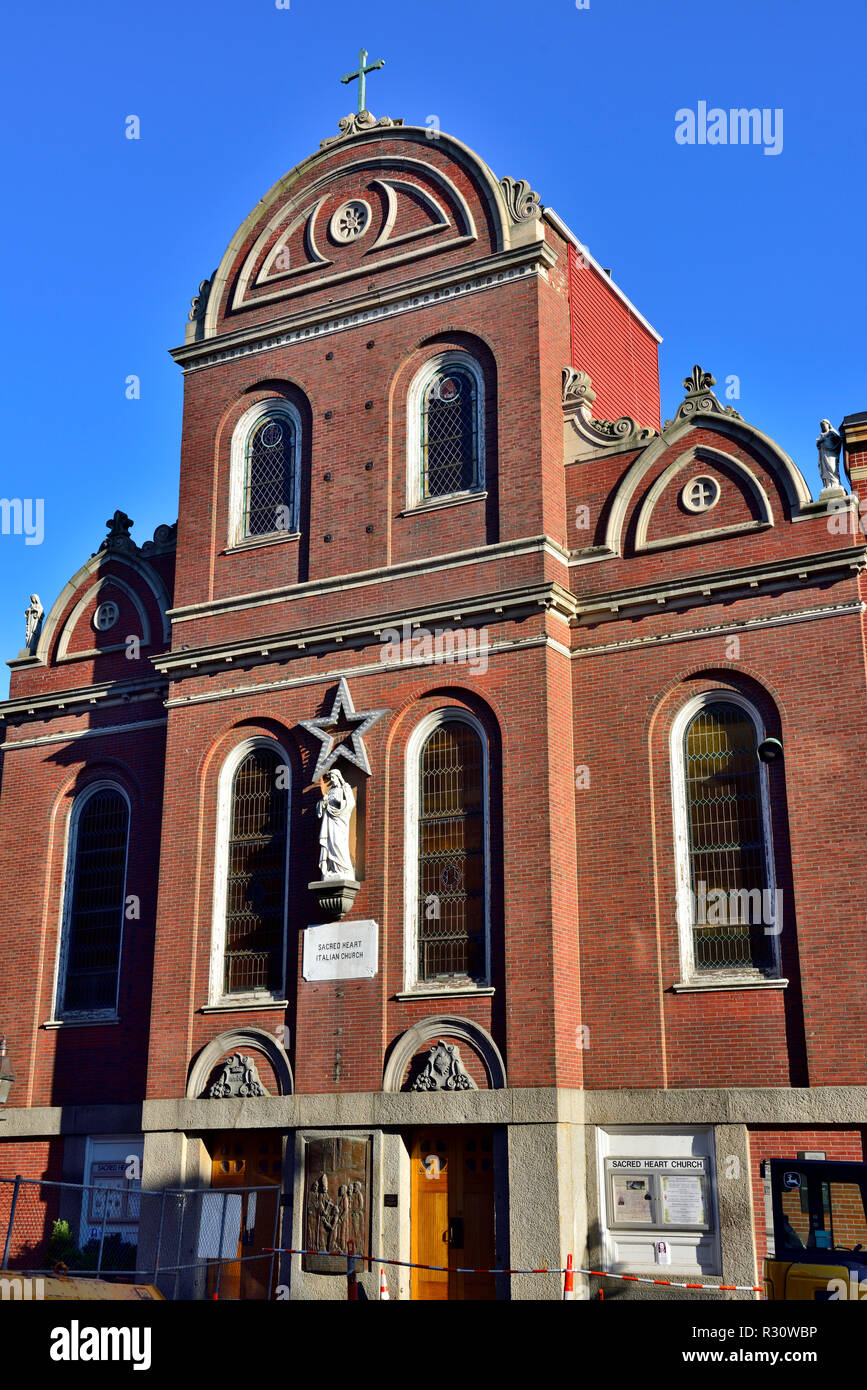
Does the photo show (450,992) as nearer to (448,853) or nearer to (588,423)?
(448,853)

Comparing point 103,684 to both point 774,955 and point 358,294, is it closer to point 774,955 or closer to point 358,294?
point 358,294

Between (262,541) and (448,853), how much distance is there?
6.40 m

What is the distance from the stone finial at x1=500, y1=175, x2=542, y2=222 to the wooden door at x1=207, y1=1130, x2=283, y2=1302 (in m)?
14.3

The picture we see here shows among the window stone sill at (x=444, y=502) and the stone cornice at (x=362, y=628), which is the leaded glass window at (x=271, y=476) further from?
the window stone sill at (x=444, y=502)

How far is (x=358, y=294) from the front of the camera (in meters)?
23.0

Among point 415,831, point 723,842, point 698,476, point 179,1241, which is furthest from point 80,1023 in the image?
point 698,476

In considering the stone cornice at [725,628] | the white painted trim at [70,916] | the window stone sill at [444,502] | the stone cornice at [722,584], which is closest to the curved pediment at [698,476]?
the stone cornice at [722,584]

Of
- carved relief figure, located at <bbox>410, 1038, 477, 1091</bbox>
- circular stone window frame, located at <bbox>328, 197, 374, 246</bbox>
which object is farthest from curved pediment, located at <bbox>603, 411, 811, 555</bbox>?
carved relief figure, located at <bbox>410, 1038, 477, 1091</bbox>

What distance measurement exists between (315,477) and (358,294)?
320cm

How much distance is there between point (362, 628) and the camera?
21.0 meters

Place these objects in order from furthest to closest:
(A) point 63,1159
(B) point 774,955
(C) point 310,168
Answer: (C) point 310,168 → (A) point 63,1159 → (B) point 774,955

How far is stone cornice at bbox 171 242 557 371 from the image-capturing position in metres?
21.5
